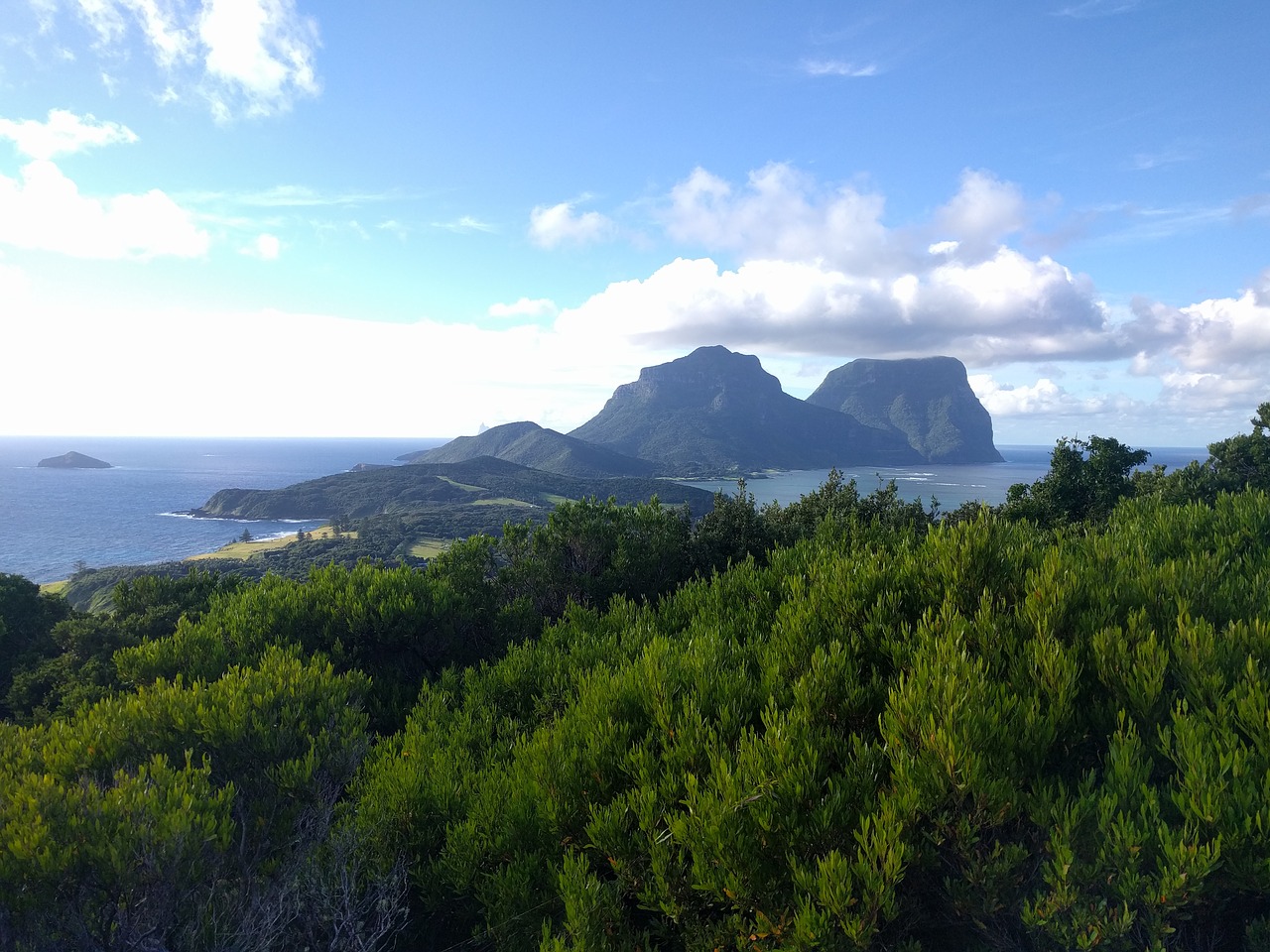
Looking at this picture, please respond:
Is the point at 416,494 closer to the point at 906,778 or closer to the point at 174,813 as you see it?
the point at 174,813

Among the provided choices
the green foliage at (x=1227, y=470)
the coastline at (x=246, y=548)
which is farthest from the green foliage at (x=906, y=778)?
the coastline at (x=246, y=548)

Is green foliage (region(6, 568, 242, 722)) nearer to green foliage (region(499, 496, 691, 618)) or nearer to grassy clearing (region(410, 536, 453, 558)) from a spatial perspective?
green foliage (region(499, 496, 691, 618))

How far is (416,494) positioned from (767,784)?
557 feet

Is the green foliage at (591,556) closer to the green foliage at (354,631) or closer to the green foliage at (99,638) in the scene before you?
the green foliage at (354,631)

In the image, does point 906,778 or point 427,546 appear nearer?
point 906,778

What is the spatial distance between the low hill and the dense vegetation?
13490 cm

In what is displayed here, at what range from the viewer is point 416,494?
539 feet

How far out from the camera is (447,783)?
281 inches

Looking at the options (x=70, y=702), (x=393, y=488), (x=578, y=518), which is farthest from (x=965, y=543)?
(x=393, y=488)

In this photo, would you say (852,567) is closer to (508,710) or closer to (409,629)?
(508,710)

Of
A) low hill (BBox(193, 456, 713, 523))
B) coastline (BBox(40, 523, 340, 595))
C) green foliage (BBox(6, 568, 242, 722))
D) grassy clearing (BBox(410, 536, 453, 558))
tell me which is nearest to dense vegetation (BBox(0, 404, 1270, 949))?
green foliage (BBox(6, 568, 242, 722))

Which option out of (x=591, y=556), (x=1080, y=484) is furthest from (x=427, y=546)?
(x=1080, y=484)

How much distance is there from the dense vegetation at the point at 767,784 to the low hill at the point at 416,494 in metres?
135

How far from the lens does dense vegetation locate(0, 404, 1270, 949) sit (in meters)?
4.34
